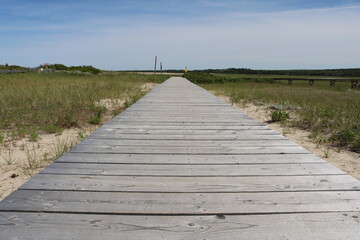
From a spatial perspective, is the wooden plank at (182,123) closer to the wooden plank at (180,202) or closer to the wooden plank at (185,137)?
the wooden plank at (185,137)

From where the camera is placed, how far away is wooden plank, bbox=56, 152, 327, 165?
226 centimetres

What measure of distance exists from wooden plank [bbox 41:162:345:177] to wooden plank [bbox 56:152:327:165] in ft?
0.32

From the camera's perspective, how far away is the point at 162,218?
53.9 inches

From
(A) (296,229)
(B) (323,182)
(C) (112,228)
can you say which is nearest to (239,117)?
(B) (323,182)

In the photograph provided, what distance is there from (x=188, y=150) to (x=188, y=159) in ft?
0.93

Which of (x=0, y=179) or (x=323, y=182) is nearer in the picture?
(x=323, y=182)

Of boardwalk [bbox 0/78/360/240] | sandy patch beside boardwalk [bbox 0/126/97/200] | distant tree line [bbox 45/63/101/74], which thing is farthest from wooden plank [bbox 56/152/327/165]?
distant tree line [bbox 45/63/101/74]

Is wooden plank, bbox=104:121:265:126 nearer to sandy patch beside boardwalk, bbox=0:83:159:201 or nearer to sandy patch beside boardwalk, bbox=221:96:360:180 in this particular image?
sandy patch beside boardwalk, bbox=0:83:159:201

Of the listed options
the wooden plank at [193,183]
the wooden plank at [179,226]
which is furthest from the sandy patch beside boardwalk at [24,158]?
the wooden plank at [179,226]

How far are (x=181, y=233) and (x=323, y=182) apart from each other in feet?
4.07

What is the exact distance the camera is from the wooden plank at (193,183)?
5.64 feet

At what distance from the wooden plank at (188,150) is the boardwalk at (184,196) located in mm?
10

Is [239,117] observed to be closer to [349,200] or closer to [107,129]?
[107,129]

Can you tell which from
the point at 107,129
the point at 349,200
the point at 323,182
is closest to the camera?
the point at 349,200
